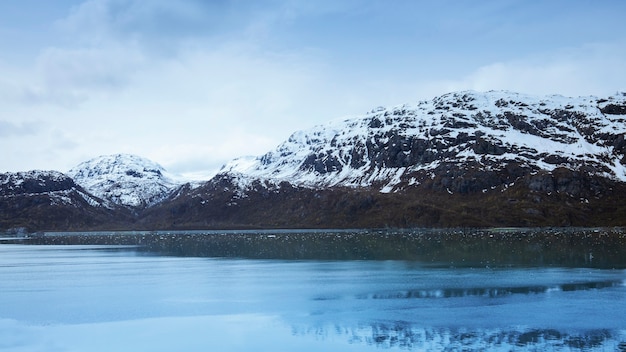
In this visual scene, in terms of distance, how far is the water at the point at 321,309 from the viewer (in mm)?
34938

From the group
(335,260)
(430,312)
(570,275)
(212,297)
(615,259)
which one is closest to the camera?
(430,312)

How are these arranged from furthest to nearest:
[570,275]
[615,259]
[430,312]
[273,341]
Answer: [615,259] → [570,275] → [430,312] → [273,341]

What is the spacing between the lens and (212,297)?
178ft

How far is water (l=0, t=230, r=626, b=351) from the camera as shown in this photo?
115 ft

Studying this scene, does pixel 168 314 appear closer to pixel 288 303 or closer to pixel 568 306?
pixel 288 303

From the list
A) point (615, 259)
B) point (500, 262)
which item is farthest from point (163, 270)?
point (615, 259)

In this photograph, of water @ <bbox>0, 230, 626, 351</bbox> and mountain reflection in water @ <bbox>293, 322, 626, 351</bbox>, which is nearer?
mountain reflection in water @ <bbox>293, 322, 626, 351</bbox>

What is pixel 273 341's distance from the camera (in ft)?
116

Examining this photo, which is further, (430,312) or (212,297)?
(212,297)

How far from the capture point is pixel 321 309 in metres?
46.3

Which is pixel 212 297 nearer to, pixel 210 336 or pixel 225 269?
pixel 210 336

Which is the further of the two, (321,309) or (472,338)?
(321,309)

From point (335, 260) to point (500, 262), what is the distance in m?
24.2

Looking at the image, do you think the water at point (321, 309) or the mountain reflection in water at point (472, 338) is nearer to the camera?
the mountain reflection in water at point (472, 338)
